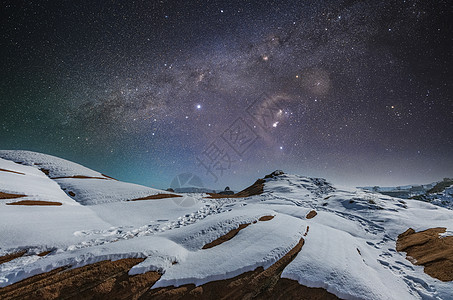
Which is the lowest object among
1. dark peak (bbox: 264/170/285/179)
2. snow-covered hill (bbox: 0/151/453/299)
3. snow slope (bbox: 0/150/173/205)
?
snow-covered hill (bbox: 0/151/453/299)

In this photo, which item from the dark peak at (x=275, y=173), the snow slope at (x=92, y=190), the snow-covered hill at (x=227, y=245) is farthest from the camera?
the dark peak at (x=275, y=173)

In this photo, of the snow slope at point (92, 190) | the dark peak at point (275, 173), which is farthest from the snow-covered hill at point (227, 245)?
the dark peak at point (275, 173)

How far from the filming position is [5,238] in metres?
7.32

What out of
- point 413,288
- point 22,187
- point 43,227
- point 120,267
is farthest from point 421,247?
point 22,187

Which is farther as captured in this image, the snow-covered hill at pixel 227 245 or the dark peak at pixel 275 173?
the dark peak at pixel 275 173

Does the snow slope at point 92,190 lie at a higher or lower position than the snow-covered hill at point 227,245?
higher

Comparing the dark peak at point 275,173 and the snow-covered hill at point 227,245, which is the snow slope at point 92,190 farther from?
the dark peak at point 275,173

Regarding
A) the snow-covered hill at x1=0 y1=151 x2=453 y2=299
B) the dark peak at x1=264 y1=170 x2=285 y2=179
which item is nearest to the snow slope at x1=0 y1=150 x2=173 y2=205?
the snow-covered hill at x1=0 y1=151 x2=453 y2=299

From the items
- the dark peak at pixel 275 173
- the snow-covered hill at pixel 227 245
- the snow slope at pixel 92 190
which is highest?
the dark peak at pixel 275 173

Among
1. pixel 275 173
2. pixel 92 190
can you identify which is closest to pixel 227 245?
pixel 92 190

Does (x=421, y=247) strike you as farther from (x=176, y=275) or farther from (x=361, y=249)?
(x=176, y=275)

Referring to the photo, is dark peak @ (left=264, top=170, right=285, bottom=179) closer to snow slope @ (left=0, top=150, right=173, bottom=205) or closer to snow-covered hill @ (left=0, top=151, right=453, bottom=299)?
snow-covered hill @ (left=0, top=151, right=453, bottom=299)

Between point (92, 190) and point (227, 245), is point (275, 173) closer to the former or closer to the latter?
point (92, 190)

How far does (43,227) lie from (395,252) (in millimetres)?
17207
